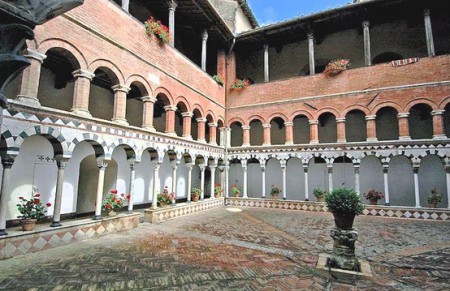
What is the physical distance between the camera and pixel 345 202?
17.5ft

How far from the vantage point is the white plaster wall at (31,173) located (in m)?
7.56

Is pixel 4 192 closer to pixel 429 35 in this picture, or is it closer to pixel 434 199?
pixel 434 199

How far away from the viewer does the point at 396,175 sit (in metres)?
14.1

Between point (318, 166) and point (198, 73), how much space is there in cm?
952

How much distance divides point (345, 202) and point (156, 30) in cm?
1005

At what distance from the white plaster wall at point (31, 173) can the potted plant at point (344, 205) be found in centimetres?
889

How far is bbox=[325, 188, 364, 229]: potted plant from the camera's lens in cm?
529

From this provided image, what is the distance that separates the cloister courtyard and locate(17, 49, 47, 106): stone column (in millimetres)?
3899

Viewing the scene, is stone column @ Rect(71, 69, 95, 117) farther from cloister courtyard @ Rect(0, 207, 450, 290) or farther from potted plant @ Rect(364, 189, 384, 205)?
potted plant @ Rect(364, 189, 384, 205)

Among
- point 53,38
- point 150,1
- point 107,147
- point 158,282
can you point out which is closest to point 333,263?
point 158,282

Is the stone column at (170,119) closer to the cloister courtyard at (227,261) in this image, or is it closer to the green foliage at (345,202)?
the cloister courtyard at (227,261)

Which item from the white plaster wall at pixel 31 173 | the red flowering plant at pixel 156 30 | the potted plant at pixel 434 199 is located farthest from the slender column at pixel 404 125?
the white plaster wall at pixel 31 173

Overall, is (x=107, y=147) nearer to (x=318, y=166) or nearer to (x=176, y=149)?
(x=176, y=149)

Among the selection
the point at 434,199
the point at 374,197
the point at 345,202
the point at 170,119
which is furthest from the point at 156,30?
the point at 434,199
